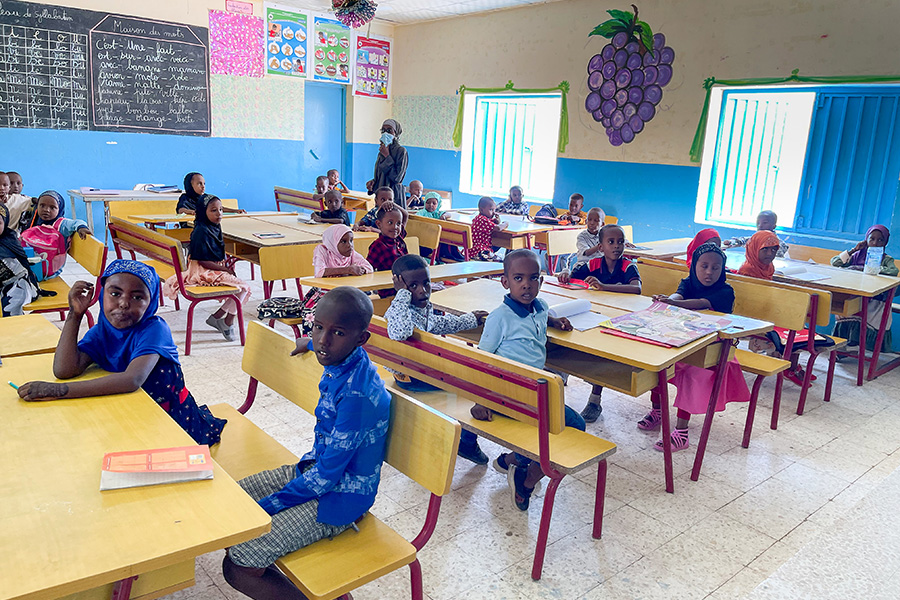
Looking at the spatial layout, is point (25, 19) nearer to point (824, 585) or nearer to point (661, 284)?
point (661, 284)

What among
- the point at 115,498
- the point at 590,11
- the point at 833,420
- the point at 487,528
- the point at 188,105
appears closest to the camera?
the point at 115,498

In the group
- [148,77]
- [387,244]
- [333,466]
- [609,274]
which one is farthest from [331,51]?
[333,466]

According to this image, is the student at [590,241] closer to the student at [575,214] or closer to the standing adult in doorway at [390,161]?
the student at [575,214]

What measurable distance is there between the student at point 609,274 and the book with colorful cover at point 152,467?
2.67 m

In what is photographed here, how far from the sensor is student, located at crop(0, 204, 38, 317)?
3621mm

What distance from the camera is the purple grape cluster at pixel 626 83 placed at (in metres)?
7.00

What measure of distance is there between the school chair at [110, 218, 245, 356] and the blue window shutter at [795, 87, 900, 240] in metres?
5.09

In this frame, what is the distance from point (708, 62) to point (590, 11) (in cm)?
171

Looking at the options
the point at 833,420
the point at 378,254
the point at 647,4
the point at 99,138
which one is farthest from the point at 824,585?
the point at 99,138

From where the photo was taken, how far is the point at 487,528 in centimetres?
255

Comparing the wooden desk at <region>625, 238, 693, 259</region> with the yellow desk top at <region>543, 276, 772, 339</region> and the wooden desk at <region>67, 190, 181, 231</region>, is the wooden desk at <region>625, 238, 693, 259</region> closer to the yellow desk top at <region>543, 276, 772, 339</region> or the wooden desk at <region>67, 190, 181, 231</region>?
the yellow desk top at <region>543, 276, 772, 339</region>

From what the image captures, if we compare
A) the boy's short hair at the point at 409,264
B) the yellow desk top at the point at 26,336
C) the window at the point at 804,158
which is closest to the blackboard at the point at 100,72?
the yellow desk top at the point at 26,336

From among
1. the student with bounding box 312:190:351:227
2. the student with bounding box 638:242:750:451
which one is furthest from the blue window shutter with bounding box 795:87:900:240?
the student with bounding box 312:190:351:227

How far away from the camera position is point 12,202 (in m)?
5.02
